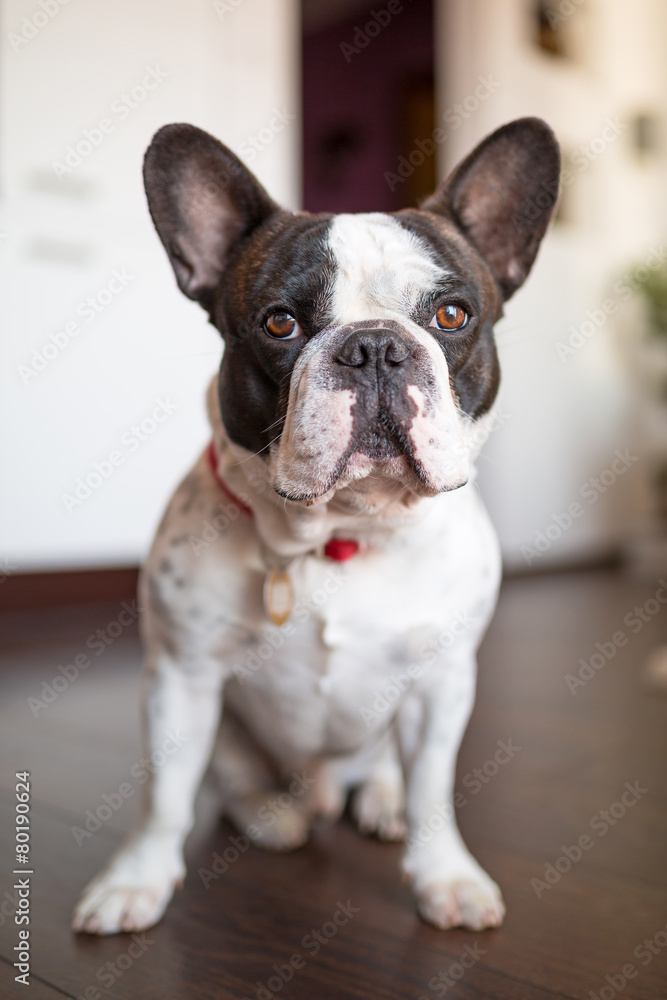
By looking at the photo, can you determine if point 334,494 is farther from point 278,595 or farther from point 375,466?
point 278,595

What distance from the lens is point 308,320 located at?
1188 millimetres

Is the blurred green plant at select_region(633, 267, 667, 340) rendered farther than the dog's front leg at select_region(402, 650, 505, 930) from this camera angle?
Yes

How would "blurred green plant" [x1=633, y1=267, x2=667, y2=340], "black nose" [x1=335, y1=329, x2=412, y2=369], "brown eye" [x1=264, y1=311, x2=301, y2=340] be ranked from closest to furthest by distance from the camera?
"black nose" [x1=335, y1=329, x2=412, y2=369] < "brown eye" [x1=264, y1=311, x2=301, y2=340] < "blurred green plant" [x1=633, y1=267, x2=667, y2=340]

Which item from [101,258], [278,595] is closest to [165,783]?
[278,595]

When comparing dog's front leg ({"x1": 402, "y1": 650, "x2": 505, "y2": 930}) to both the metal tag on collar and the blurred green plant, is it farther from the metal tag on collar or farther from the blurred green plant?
the blurred green plant

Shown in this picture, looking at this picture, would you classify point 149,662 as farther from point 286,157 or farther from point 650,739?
point 286,157

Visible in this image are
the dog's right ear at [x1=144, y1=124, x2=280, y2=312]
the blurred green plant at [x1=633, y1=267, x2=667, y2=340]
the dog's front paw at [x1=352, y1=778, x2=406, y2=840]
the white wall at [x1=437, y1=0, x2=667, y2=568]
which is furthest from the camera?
the blurred green plant at [x1=633, y1=267, x2=667, y2=340]

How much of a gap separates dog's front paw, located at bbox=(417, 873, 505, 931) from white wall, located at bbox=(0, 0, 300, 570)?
2.54 metres

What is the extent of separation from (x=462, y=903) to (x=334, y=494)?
621mm

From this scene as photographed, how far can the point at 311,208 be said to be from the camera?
7.71 meters

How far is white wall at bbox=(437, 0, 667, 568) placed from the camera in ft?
16.8

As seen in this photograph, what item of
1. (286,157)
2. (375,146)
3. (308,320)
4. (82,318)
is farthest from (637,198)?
(308,320)

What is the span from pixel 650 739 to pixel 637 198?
4775 millimetres

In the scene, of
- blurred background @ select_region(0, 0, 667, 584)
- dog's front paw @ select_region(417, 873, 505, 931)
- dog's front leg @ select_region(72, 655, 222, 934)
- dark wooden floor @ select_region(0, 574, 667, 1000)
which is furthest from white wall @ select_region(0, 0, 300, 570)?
dog's front paw @ select_region(417, 873, 505, 931)
